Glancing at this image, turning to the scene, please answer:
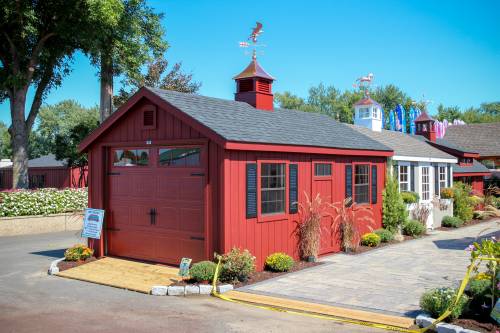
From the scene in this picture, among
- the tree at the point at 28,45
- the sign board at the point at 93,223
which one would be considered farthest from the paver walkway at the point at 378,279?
the tree at the point at 28,45

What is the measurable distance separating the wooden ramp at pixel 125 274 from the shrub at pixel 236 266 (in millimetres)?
1025

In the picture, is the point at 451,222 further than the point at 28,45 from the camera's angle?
No

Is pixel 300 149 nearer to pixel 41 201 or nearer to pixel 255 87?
pixel 255 87

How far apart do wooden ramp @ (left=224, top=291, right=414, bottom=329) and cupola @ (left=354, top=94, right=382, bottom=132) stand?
14.4 meters

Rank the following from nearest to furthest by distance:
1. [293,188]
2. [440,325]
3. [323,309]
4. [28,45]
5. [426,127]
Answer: [440,325] → [323,309] → [293,188] → [28,45] → [426,127]

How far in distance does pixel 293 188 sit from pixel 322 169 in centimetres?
158

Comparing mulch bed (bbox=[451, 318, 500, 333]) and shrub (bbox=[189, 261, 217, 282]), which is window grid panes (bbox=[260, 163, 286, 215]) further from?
mulch bed (bbox=[451, 318, 500, 333])

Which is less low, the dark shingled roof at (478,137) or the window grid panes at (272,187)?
the dark shingled roof at (478,137)

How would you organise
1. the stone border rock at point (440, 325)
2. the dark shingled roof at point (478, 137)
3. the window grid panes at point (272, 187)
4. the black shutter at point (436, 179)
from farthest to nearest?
the dark shingled roof at point (478, 137), the black shutter at point (436, 179), the window grid panes at point (272, 187), the stone border rock at point (440, 325)

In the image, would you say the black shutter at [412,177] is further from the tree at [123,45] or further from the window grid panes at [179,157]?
the tree at [123,45]

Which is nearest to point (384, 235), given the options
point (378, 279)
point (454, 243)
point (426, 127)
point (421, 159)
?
point (454, 243)

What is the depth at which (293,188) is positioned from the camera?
1210 centimetres

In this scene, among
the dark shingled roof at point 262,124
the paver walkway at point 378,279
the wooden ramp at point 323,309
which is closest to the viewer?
the wooden ramp at point 323,309

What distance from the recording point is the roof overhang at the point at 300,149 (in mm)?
10413
